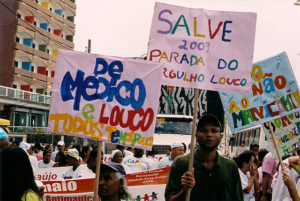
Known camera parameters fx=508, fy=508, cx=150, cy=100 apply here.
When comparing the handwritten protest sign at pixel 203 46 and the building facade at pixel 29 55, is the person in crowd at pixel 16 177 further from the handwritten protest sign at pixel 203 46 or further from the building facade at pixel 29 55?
the building facade at pixel 29 55

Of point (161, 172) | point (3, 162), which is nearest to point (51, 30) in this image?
point (161, 172)

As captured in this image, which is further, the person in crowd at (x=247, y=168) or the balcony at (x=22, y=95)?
the balcony at (x=22, y=95)

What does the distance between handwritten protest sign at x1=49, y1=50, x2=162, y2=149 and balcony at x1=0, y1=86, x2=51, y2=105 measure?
1643 inches

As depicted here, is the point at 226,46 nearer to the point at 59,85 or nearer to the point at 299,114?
the point at 59,85

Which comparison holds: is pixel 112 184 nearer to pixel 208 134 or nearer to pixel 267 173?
pixel 208 134

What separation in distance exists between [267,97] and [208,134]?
2270 millimetres

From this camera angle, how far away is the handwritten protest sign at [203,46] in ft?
17.5

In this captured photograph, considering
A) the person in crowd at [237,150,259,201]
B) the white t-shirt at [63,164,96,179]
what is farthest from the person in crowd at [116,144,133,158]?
the person in crowd at [237,150,259,201]

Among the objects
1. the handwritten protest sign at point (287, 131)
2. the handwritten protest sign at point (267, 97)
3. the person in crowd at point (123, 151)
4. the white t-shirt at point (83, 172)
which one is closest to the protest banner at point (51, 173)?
the white t-shirt at point (83, 172)

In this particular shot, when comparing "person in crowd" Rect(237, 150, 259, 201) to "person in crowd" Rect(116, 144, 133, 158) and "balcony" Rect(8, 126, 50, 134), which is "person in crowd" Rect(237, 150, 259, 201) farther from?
"balcony" Rect(8, 126, 50, 134)

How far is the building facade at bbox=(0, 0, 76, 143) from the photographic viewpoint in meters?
49.2

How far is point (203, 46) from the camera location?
5.36m

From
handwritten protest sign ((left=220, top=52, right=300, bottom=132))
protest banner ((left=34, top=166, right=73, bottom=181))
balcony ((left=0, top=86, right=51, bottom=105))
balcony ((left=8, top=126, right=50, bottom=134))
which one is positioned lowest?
balcony ((left=8, top=126, right=50, bottom=134))

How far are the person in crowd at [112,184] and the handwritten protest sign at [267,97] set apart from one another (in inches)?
91.5
